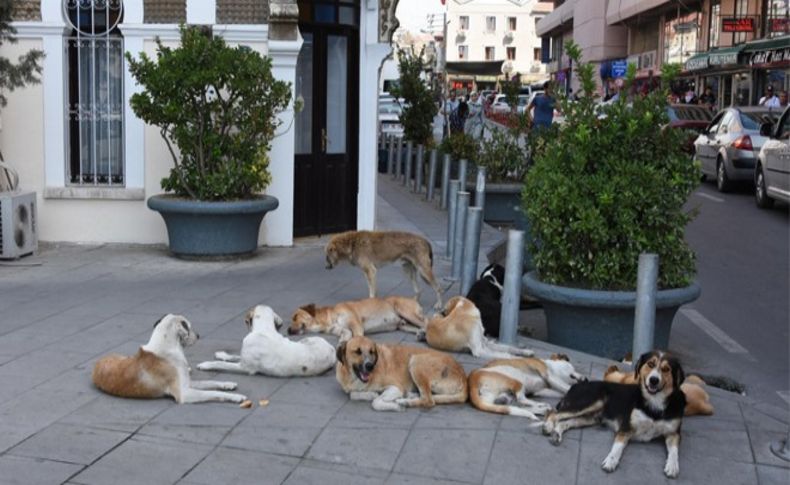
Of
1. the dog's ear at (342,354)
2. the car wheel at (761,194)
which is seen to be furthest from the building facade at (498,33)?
the dog's ear at (342,354)

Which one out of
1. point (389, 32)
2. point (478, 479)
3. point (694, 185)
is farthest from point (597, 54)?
point (478, 479)

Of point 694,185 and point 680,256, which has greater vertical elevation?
point 694,185

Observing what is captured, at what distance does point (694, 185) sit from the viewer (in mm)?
8656

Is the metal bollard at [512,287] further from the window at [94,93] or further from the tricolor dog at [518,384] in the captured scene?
→ the window at [94,93]

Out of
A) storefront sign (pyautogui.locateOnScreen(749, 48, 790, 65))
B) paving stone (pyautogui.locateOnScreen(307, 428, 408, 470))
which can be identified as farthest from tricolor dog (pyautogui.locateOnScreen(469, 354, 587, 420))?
storefront sign (pyautogui.locateOnScreen(749, 48, 790, 65))

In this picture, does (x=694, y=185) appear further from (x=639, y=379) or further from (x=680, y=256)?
(x=639, y=379)

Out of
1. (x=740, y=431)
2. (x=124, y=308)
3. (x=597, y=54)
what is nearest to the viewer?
(x=740, y=431)

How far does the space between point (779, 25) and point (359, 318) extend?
33.3m

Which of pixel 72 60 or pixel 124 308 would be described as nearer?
pixel 124 308

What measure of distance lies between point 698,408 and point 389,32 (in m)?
8.18

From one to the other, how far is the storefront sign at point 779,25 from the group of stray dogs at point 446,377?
32199 millimetres

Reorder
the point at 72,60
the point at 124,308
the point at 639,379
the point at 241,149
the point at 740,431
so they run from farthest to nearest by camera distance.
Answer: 1. the point at 72,60
2. the point at 241,149
3. the point at 124,308
4. the point at 740,431
5. the point at 639,379

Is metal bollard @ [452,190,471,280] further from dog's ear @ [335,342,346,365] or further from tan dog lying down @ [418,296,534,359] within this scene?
dog's ear @ [335,342,346,365]

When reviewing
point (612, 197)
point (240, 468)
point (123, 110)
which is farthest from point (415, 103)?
point (240, 468)
